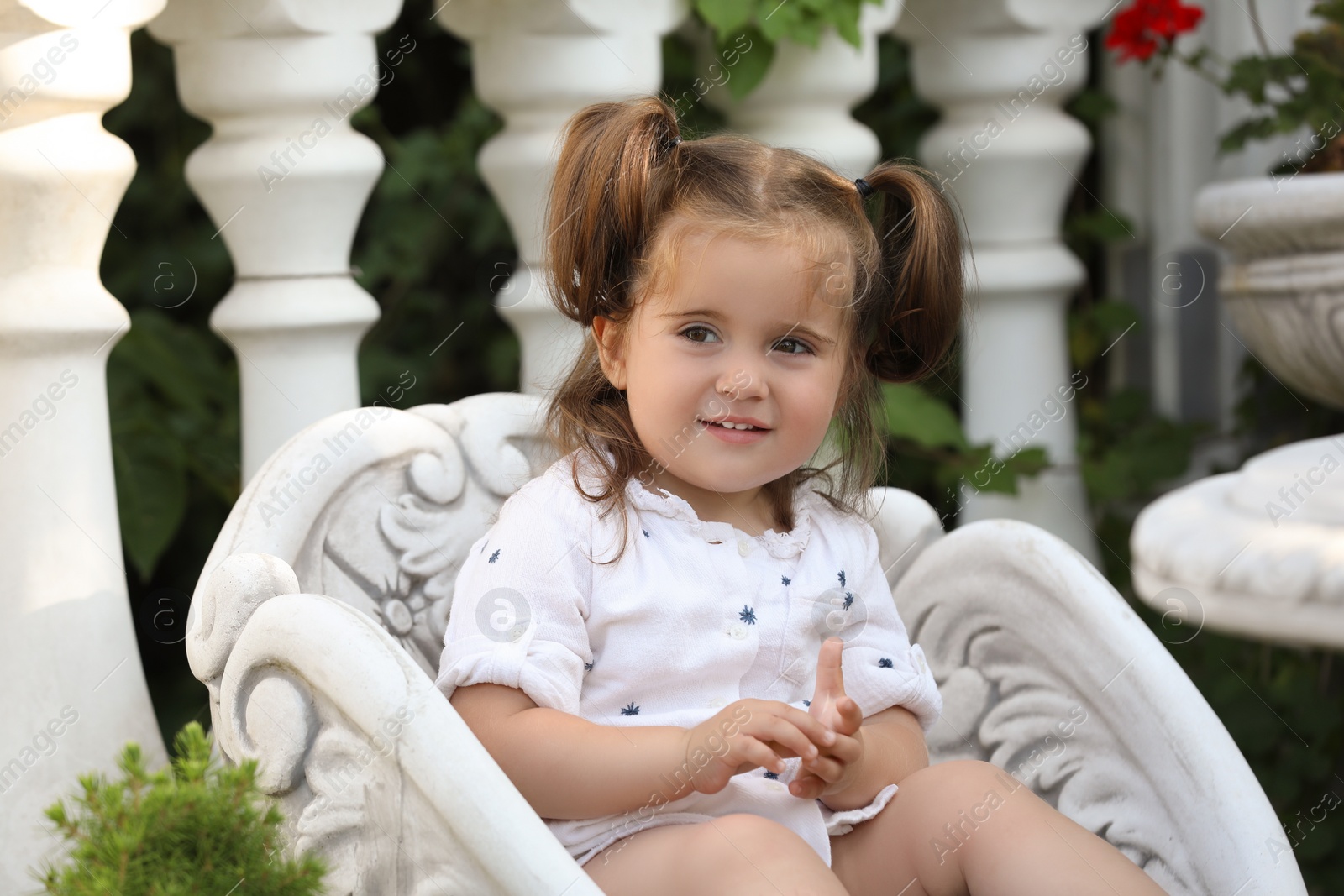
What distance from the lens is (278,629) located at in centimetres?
108

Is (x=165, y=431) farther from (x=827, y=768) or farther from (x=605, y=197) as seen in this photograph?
(x=827, y=768)

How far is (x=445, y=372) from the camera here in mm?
2922

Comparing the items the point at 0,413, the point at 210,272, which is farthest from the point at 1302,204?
the point at 210,272

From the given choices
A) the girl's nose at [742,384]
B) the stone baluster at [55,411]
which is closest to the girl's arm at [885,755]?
the girl's nose at [742,384]

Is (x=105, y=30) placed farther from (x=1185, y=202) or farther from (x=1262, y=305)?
(x=1185, y=202)

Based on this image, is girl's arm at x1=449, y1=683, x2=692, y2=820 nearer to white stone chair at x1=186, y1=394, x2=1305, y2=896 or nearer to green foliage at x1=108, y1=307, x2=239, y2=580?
white stone chair at x1=186, y1=394, x2=1305, y2=896

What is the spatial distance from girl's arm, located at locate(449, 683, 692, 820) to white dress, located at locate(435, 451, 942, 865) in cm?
3

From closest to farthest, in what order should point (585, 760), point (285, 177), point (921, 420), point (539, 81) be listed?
point (585, 760), point (285, 177), point (539, 81), point (921, 420)

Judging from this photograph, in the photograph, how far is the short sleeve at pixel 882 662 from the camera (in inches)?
53.1

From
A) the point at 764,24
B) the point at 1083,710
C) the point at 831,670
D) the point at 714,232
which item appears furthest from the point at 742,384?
the point at 764,24

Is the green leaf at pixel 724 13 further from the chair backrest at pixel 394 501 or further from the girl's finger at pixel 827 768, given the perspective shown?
the girl's finger at pixel 827 768

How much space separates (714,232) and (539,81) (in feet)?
2.00

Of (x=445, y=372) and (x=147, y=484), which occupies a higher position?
(x=147, y=484)

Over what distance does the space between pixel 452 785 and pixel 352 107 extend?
923 mm
